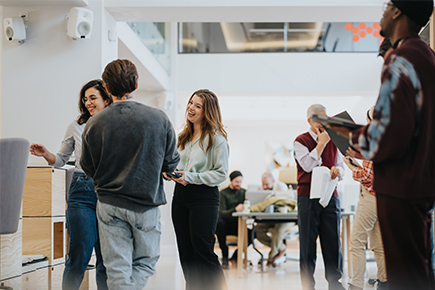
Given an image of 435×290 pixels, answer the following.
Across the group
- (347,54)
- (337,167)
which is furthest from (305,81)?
(337,167)

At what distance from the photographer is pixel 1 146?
2.86 m

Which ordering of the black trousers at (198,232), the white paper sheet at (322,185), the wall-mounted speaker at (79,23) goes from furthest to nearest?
1. the wall-mounted speaker at (79,23)
2. the white paper sheet at (322,185)
3. the black trousers at (198,232)

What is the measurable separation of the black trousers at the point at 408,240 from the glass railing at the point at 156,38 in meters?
5.09

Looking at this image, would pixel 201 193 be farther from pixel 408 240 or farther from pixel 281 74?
pixel 281 74

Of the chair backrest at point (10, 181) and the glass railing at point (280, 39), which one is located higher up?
the glass railing at point (280, 39)

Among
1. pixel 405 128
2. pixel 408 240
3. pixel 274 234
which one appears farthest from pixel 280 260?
pixel 405 128

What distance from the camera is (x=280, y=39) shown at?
942 cm

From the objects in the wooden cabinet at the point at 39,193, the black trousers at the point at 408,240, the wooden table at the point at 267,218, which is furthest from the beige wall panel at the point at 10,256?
the wooden table at the point at 267,218

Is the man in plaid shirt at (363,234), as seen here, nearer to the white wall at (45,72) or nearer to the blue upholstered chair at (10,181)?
the blue upholstered chair at (10,181)

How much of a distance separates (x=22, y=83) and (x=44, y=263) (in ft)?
6.15

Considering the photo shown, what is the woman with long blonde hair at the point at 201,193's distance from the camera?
321cm

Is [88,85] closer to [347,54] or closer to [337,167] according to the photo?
[337,167]

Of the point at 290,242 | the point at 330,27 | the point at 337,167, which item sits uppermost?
the point at 330,27

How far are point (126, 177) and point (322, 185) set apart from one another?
1780 millimetres
